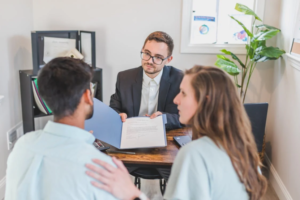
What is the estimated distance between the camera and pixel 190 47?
3.09 metres

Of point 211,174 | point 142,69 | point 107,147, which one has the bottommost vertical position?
point 107,147

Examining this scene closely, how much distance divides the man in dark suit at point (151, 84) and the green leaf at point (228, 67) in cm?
60

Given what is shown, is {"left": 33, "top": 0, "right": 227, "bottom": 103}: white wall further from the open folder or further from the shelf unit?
the open folder

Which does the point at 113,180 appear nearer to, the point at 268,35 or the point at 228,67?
the point at 228,67

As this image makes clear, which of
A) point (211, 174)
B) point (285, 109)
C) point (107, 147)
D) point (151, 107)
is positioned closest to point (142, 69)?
point (151, 107)

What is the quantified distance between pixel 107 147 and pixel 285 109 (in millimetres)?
1600

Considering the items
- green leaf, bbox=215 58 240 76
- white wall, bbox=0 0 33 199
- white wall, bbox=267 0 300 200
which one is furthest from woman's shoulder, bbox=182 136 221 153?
white wall, bbox=0 0 33 199

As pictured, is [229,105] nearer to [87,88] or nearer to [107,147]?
[87,88]

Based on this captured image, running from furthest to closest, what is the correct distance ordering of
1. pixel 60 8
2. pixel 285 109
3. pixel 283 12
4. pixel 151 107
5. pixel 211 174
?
pixel 60 8 < pixel 283 12 < pixel 285 109 < pixel 151 107 < pixel 211 174

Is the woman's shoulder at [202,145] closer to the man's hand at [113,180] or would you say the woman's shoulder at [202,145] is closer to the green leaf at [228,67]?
the man's hand at [113,180]

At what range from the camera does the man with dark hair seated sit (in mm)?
943

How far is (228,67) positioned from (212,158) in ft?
6.00

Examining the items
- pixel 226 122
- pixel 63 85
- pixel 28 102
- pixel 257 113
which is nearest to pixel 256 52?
pixel 257 113

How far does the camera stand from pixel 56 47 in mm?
2723
